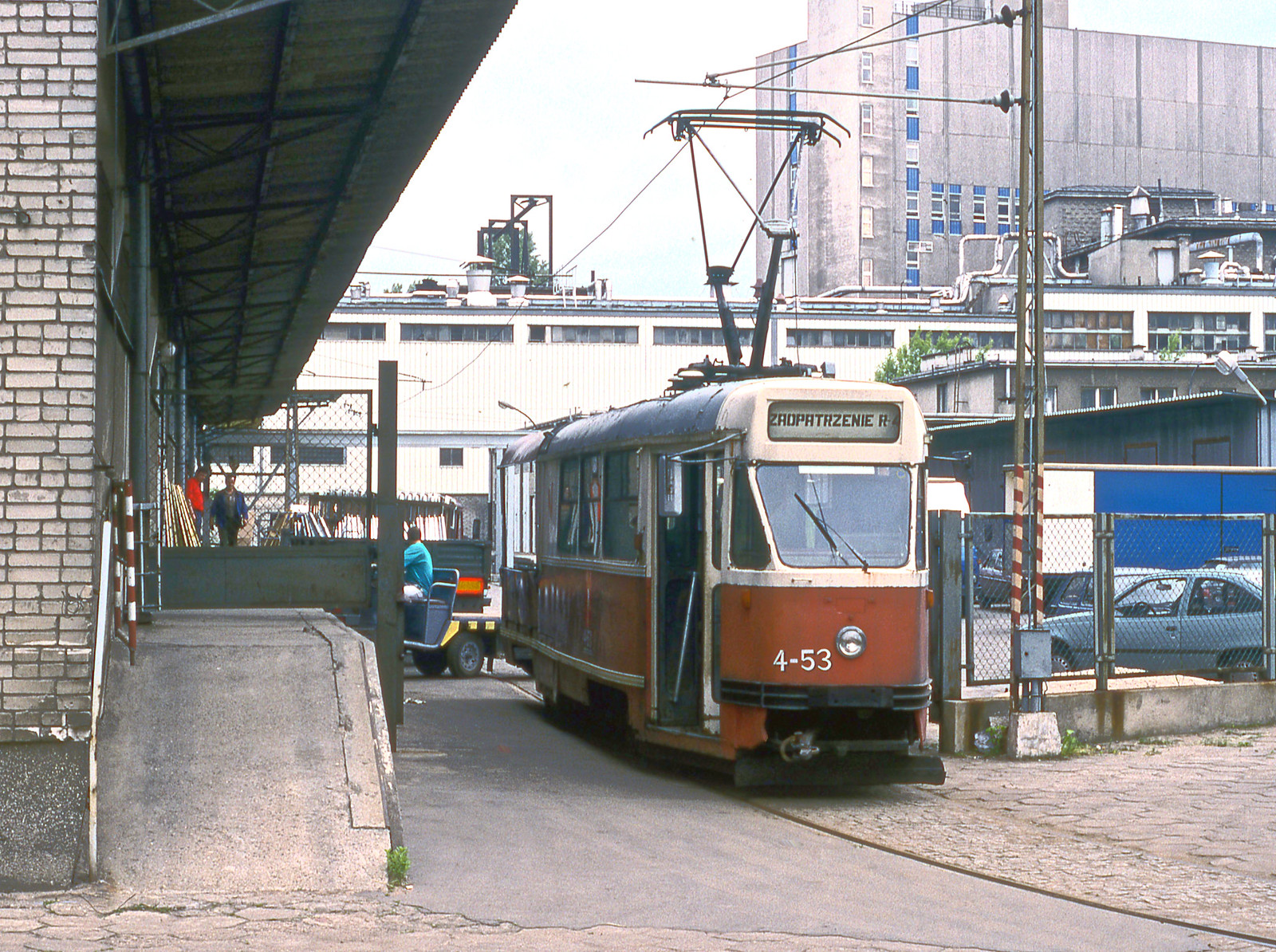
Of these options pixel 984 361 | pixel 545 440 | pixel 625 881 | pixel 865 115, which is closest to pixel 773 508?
pixel 625 881

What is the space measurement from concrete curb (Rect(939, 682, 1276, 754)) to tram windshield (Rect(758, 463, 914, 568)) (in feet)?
9.89

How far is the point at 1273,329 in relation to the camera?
72.8m

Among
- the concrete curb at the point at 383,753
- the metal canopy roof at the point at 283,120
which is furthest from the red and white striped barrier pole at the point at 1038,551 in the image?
the concrete curb at the point at 383,753

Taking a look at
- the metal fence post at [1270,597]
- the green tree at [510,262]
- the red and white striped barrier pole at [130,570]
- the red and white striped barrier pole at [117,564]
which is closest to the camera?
the red and white striped barrier pole at [130,570]

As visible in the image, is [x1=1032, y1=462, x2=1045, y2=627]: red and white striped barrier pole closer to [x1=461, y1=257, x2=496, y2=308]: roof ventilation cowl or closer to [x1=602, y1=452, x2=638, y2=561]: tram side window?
[x1=602, y1=452, x2=638, y2=561]: tram side window

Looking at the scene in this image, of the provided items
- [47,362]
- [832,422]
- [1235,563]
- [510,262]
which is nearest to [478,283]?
[510,262]

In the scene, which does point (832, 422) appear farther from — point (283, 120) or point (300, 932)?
point (300, 932)

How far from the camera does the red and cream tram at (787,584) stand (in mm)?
11320

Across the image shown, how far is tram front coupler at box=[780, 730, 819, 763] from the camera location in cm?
1137

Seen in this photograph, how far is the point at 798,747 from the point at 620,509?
300 centimetres

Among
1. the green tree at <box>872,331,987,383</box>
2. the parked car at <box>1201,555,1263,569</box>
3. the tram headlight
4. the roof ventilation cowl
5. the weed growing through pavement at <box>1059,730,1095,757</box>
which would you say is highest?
the roof ventilation cowl

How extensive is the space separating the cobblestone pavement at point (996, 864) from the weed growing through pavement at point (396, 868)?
186mm

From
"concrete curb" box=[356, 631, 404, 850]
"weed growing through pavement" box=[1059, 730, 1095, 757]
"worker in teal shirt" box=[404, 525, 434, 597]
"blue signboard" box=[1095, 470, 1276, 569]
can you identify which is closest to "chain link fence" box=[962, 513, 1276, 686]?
"weed growing through pavement" box=[1059, 730, 1095, 757]

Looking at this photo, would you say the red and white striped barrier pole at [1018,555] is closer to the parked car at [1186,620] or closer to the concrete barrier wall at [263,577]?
the parked car at [1186,620]
